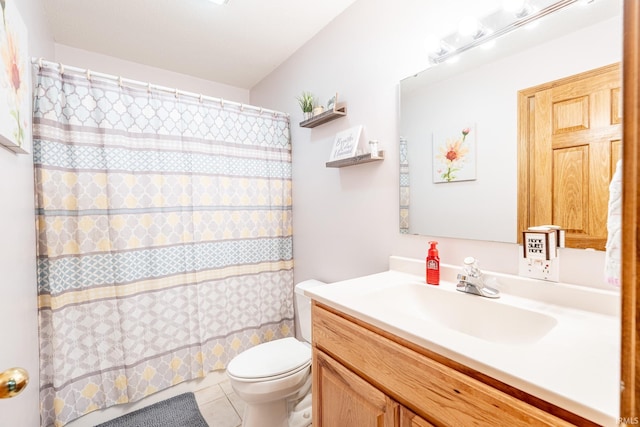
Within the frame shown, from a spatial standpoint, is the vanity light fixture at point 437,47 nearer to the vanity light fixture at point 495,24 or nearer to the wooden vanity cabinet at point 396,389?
the vanity light fixture at point 495,24

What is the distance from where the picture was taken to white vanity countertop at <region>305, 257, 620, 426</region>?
0.52m

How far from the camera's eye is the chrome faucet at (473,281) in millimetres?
1080

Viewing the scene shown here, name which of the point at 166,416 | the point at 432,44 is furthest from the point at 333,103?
the point at 166,416

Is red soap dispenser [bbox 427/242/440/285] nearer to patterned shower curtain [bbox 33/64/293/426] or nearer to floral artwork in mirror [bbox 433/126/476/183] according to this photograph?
floral artwork in mirror [bbox 433/126/476/183]

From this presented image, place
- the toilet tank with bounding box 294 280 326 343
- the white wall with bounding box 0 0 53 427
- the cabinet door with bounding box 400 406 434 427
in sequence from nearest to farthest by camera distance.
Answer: the cabinet door with bounding box 400 406 434 427 < the white wall with bounding box 0 0 53 427 < the toilet tank with bounding box 294 280 326 343

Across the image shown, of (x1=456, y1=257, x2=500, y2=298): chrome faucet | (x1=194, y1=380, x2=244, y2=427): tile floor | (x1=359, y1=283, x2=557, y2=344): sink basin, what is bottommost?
(x1=194, y1=380, x2=244, y2=427): tile floor

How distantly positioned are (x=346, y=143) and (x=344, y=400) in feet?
4.18

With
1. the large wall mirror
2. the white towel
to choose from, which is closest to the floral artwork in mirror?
the large wall mirror

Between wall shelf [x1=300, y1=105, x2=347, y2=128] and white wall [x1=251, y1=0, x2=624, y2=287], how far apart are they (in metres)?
0.05

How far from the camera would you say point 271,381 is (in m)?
1.38

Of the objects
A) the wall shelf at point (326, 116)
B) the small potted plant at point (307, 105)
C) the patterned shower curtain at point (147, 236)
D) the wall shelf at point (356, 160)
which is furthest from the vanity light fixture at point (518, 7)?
the patterned shower curtain at point (147, 236)

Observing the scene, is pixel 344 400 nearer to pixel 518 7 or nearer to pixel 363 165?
pixel 363 165

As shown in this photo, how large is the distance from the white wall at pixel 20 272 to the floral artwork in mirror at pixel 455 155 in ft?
5.29

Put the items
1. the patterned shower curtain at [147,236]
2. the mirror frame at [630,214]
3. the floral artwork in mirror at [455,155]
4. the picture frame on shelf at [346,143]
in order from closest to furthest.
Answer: the mirror frame at [630,214]
the floral artwork in mirror at [455,155]
the patterned shower curtain at [147,236]
the picture frame on shelf at [346,143]
